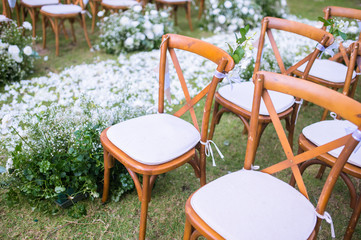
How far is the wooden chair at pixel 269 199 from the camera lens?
1.04 m

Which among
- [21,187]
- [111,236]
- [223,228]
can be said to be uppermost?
[223,228]

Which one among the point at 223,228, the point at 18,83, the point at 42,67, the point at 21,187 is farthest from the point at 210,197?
the point at 42,67

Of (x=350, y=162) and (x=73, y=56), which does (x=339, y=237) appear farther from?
(x=73, y=56)

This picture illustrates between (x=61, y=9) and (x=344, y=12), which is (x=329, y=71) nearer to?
(x=344, y=12)

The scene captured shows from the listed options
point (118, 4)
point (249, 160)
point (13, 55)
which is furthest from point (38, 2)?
point (249, 160)

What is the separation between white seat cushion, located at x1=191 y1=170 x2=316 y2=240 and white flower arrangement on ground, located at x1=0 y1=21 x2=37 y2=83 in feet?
9.13

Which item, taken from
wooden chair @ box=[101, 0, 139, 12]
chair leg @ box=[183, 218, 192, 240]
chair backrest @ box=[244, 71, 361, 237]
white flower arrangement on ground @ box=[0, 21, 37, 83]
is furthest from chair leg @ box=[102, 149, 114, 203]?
wooden chair @ box=[101, 0, 139, 12]

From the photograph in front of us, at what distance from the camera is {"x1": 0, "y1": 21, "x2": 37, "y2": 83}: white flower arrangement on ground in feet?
9.90

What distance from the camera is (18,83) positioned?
123 inches

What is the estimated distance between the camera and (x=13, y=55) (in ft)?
10.00

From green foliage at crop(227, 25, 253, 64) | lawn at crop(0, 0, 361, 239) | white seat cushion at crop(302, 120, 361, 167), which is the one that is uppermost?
green foliage at crop(227, 25, 253, 64)

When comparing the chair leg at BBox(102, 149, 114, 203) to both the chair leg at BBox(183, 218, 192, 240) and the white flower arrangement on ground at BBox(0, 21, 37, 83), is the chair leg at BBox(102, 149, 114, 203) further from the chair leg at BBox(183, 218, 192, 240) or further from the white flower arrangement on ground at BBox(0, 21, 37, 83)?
the white flower arrangement on ground at BBox(0, 21, 37, 83)

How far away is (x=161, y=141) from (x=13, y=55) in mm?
2437

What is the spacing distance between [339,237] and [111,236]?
135 cm
